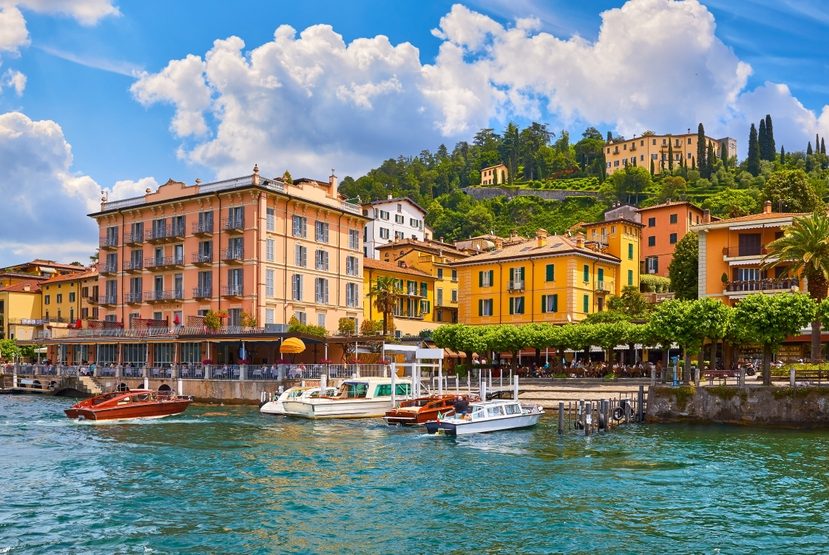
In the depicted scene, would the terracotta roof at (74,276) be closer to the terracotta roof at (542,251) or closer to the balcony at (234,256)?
the balcony at (234,256)

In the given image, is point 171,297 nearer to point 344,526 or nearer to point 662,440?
point 662,440

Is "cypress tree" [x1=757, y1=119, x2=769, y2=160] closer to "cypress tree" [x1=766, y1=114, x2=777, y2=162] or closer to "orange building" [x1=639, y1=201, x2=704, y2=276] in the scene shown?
"cypress tree" [x1=766, y1=114, x2=777, y2=162]

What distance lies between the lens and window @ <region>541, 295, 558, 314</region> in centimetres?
7981

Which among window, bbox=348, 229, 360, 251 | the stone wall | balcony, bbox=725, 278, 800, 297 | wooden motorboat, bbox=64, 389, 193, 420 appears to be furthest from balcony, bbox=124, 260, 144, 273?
balcony, bbox=725, 278, 800, 297

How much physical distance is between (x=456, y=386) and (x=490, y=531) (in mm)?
41162

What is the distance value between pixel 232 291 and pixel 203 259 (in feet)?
15.4

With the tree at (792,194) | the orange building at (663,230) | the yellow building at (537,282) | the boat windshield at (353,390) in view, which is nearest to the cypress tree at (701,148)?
the orange building at (663,230)

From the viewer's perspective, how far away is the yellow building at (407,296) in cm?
8681

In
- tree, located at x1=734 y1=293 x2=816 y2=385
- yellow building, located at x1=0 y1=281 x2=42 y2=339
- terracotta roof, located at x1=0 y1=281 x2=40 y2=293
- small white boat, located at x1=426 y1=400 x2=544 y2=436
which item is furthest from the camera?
terracotta roof, located at x1=0 y1=281 x2=40 y2=293

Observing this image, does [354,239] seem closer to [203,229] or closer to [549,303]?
[203,229]

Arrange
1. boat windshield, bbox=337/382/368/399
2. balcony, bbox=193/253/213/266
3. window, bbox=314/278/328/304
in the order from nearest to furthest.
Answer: boat windshield, bbox=337/382/368/399, balcony, bbox=193/253/213/266, window, bbox=314/278/328/304

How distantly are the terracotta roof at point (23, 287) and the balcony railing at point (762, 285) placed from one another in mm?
86790

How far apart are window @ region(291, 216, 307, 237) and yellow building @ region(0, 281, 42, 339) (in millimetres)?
46810

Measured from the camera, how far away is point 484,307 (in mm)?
85812
